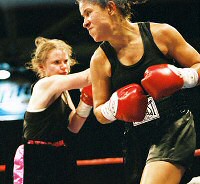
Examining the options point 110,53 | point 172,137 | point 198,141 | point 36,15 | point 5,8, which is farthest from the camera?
point 36,15

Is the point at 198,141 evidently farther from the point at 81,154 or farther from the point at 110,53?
the point at 110,53

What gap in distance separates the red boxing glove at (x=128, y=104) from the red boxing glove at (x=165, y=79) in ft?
0.13

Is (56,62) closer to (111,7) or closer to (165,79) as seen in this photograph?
(111,7)

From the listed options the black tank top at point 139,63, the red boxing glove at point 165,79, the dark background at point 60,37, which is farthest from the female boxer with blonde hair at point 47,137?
the dark background at point 60,37

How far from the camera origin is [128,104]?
56.7 inches

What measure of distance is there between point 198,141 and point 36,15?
2.38 meters

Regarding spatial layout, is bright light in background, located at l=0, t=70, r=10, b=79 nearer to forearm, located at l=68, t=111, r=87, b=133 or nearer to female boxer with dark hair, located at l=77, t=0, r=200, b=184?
forearm, located at l=68, t=111, r=87, b=133

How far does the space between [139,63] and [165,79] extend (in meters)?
0.14

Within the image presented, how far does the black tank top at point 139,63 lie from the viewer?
1510 millimetres

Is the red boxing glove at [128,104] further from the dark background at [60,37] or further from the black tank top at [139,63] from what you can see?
the dark background at [60,37]

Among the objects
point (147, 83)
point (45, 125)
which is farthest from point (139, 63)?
point (45, 125)

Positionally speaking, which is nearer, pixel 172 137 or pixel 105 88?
pixel 172 137

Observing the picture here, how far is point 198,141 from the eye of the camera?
372cm

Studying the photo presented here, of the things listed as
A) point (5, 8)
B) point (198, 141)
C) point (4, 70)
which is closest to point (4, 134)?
point (4, 70)
